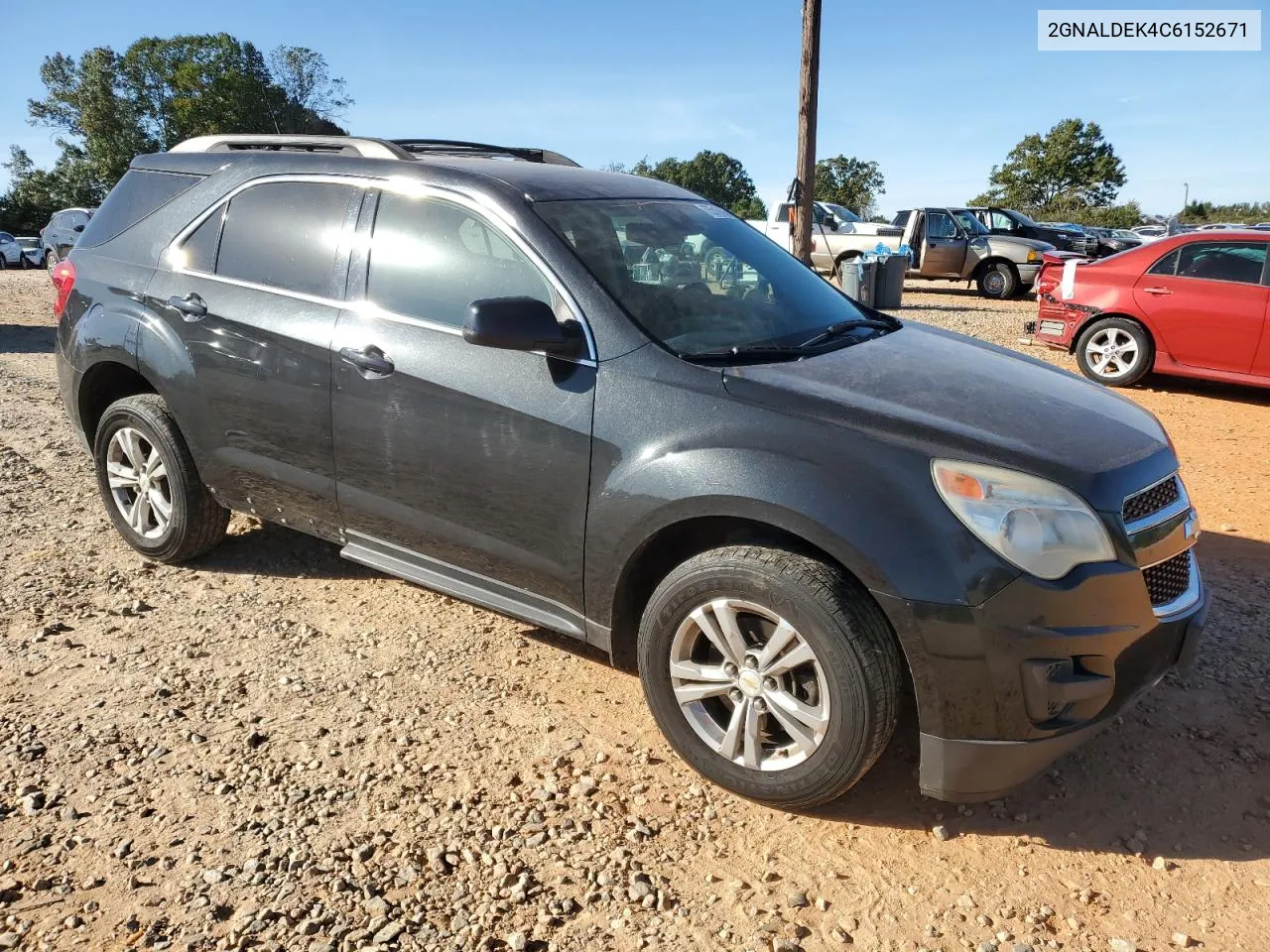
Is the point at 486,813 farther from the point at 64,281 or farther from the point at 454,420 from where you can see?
the point at 64,281

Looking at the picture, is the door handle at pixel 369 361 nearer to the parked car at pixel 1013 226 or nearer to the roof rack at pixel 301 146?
the roof rack at pixel 301 146

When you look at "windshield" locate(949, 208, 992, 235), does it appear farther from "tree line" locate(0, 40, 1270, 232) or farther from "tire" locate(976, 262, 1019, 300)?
"tree line" locate(0, 40, 1270, 232)

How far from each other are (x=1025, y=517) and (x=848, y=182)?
7676cm

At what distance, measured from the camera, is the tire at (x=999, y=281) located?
1958 cm

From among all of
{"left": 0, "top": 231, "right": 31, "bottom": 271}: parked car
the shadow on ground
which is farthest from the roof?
{"left": 0, "top": 231, "right": 31, "bottom": 271}: parked car

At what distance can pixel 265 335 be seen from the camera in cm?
368

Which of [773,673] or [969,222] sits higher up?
[969,222]

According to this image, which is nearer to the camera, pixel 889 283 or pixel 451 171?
pixel 451 171

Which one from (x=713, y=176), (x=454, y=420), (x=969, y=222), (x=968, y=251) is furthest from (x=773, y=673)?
(x=713, y=176)

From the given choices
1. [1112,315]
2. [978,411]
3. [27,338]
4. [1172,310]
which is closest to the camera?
[978,411]

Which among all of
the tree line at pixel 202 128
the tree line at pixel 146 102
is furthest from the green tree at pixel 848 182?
the tree line at pixel 146 102

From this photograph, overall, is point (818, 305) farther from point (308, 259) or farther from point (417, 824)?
point (417, 824)

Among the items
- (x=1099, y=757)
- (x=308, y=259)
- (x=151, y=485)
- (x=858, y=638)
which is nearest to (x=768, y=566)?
(x=858, y=638)

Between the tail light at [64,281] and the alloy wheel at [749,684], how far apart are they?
141 inches
